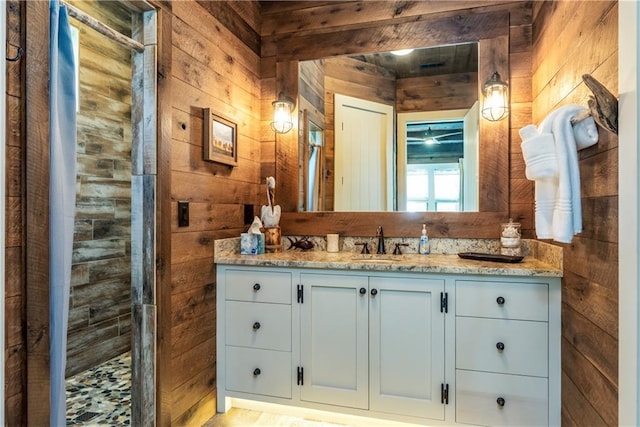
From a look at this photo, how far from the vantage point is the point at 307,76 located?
8.55 feet

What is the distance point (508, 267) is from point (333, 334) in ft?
3.09

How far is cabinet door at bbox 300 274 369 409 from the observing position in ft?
6.27

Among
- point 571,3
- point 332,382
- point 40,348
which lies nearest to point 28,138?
point 40,348

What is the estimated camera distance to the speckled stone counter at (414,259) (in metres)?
1.72

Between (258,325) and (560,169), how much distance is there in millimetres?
1628

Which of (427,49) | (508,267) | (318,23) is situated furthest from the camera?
(318,23)

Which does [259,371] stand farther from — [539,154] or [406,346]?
[539,154]

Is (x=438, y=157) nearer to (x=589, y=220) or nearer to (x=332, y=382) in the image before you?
(x=589, y=220)

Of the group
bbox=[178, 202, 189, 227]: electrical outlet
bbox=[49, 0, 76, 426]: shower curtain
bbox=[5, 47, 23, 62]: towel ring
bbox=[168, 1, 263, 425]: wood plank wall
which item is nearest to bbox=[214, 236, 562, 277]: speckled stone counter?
bbox=[168, 1, 263, 425]: wood plank wall

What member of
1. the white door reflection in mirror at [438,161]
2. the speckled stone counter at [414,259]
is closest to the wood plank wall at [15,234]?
the speckled stone counter at [414,259]

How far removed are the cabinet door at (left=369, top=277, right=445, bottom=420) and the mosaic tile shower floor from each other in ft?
4.50

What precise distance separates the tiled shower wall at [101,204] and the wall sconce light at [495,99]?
8.52ft

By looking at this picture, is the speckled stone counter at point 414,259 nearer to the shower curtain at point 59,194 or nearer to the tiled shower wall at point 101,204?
the shower curtain at point 59,194

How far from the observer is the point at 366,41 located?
245cm
